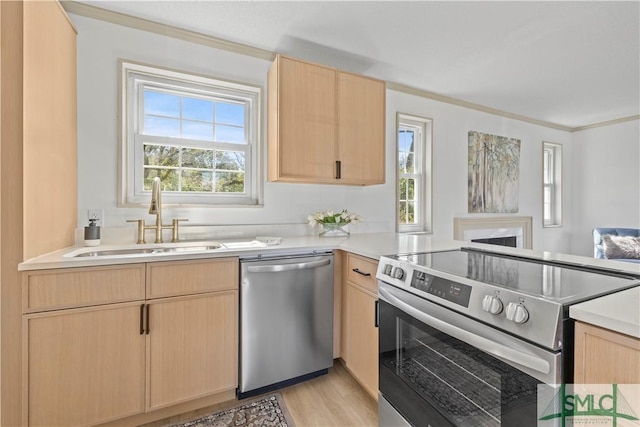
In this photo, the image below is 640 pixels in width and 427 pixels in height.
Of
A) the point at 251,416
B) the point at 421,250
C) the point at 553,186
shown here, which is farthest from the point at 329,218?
the point at 553,186

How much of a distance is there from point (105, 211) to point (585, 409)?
246 centimetres

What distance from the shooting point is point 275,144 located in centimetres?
215

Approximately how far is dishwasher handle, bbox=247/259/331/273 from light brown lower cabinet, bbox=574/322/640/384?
130 centimetres

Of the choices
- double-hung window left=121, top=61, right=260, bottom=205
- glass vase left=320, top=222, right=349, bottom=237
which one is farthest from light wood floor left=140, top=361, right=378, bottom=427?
double-hung window left=121, top=61, right=260, bottom=205

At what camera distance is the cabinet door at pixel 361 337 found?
1622mm

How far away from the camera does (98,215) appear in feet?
6.20

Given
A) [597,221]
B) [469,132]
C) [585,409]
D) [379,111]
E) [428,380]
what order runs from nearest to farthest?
[585,409]
[428,380]
[379,111]
[469,132]
[597,221]

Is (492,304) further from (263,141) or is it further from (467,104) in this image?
(467,104)

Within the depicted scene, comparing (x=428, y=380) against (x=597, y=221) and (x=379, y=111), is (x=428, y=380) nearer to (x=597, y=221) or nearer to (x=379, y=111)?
(x=379, y=111)

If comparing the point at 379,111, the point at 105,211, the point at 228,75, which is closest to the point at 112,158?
the point at 105,211

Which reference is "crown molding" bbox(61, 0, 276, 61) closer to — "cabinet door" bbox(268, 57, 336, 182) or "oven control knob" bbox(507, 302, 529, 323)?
"cabinet door" bbox(268, 57, 336, 182)

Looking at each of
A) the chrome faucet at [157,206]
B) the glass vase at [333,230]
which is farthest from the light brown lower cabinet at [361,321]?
the chrome faucet at [157,206]

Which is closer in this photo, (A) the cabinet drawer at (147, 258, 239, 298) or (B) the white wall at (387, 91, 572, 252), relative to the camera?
(A) the cabinet drawer at (147, 258, 239, 298)

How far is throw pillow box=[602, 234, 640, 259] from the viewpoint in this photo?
351 centimetres
